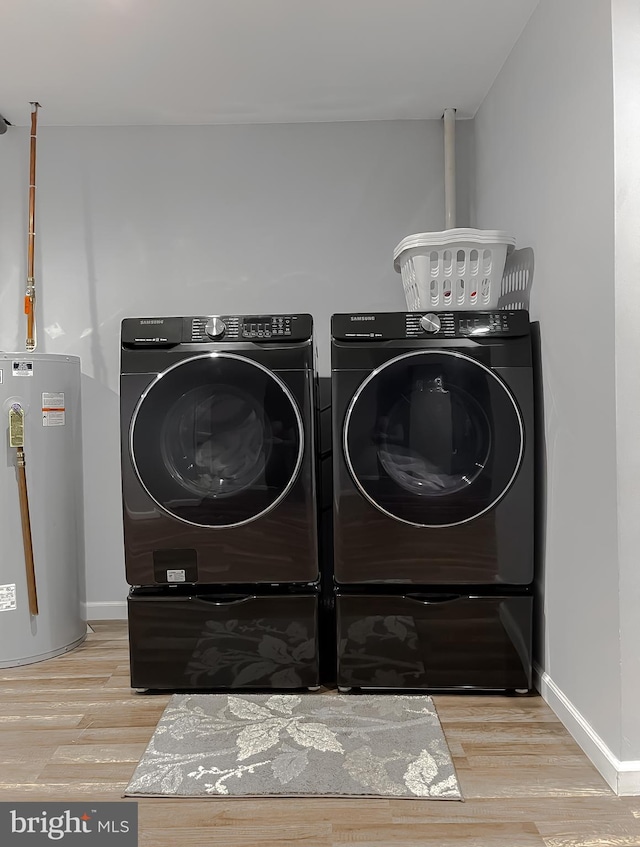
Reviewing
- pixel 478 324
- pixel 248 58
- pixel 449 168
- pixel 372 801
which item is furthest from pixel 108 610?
pixel 449 168

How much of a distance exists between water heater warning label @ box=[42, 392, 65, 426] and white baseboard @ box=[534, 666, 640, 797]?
1.98m

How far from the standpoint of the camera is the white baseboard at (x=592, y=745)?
5.79 feet

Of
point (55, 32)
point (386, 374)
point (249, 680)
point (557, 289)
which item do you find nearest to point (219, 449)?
point (386, 374)

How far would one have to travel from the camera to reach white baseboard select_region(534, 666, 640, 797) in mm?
1764

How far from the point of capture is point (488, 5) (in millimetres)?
2281

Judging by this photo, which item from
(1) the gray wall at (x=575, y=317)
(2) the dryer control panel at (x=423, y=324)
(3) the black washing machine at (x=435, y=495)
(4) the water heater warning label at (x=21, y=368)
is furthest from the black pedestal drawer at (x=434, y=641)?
(4) the water heater warning label at (x=21, y=368)

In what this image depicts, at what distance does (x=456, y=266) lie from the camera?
8.20 ft

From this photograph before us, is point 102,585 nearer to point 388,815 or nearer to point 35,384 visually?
point 35,384

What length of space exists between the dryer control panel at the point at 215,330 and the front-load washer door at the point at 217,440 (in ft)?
0.27

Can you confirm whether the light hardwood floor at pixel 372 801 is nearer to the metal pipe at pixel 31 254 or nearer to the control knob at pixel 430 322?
the control knob at pixel 430 322

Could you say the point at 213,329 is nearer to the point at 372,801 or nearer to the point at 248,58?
the point at 248,58

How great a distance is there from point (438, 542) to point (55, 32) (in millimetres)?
2083

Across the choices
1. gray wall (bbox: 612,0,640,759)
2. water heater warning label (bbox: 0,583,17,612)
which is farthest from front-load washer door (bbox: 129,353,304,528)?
gray wall (bbox: 612,0,640,759)

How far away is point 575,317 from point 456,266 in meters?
0.58
